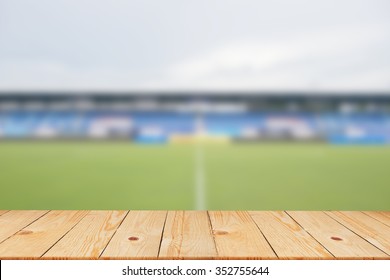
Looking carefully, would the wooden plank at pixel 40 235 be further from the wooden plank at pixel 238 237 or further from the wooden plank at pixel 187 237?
the wooden plank at pixel 238 237

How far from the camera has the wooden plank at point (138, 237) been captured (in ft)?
3.42

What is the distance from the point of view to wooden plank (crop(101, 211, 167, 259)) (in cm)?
104

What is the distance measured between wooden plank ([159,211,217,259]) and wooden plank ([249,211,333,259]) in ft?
0.54

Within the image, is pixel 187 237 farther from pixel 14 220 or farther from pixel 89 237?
pixel 14 220

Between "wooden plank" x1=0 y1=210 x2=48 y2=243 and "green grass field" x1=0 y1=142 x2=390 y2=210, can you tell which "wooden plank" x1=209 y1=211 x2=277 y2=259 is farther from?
"green grass field" x1=0 y1=142 x2=390 y2=210

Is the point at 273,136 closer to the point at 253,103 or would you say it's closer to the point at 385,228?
the point at 253,103

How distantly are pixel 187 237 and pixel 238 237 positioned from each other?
0.14m

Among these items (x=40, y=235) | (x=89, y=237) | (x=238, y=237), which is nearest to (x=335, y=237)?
(x=238, y=237)

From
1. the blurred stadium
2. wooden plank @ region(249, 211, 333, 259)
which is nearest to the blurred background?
the blurred stadium

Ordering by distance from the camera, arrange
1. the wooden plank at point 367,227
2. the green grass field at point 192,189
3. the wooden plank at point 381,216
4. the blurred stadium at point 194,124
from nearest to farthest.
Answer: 1. the wooden plank at point 367,227
2. the wooden plank at point 381,216
3. the green grass field at point 192,189
4. the blurred stadium at point 194,124

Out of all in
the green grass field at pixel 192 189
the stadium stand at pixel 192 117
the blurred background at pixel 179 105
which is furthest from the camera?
the stadium stand at pixel 192 117

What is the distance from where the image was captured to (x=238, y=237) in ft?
3.93

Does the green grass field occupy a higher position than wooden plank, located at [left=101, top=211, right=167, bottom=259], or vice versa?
wooden plank, located at [left=101, top=211, right=167, bottom=259]

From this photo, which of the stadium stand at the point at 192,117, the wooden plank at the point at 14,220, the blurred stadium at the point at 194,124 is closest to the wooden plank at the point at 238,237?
the wooden plank at the point at 14,220
